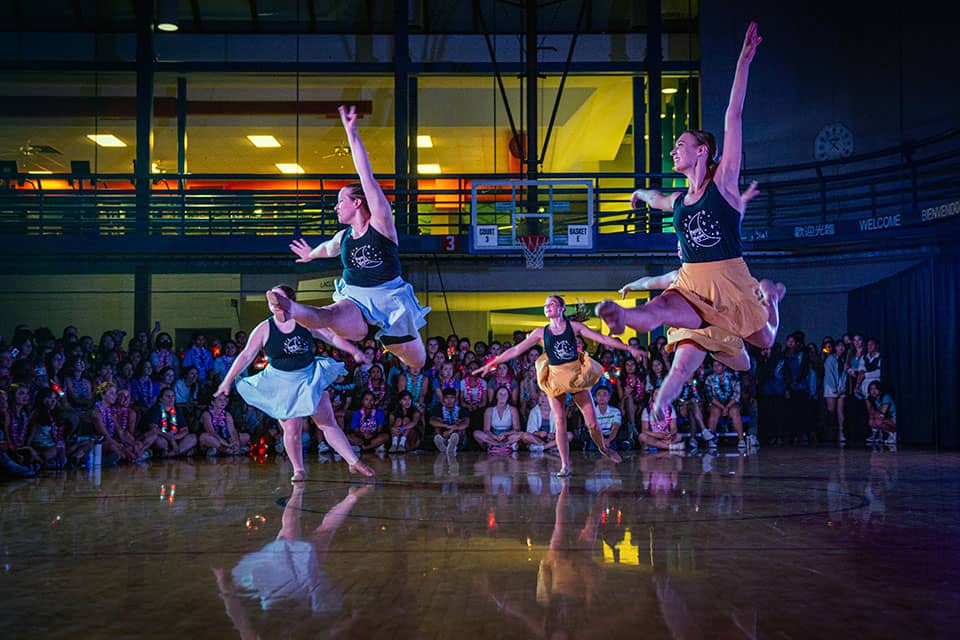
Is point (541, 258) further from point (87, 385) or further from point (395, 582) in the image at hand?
point (395, 582)

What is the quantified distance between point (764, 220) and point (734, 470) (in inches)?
327

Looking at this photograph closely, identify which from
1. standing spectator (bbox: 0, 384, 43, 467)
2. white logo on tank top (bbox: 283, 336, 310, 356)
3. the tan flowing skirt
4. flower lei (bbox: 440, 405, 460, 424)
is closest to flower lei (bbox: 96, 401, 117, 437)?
standing spectator (bbox: 0, 384, 43, 467)

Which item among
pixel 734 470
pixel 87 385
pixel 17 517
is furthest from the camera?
pixel 87 385

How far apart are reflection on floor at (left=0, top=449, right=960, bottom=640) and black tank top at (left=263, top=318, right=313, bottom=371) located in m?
1.15

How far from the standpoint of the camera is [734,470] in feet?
33.1

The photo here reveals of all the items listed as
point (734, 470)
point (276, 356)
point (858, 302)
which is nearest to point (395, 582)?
point (276, 356)

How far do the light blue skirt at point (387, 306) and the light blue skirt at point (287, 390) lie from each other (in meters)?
2.47

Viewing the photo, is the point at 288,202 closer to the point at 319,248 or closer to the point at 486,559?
the point at 319,248

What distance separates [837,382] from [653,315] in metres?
9.94

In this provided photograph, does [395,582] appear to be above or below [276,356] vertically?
below

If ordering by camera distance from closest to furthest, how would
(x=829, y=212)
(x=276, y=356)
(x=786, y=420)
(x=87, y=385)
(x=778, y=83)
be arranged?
(x=276, y=356) → (x=87, y=385) → (x=786, y=420) → (x=829, y=212) → (x=778, y=83)

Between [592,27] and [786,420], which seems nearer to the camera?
[786,420]

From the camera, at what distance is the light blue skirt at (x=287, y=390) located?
895 centimetres

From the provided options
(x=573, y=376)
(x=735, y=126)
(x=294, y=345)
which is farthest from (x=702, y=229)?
(x=294, y=345)
